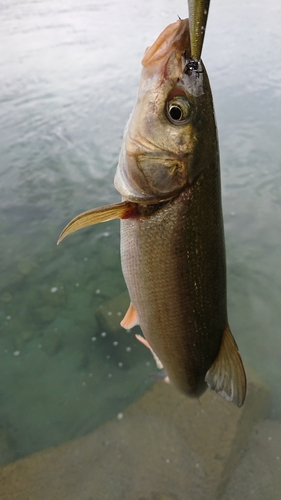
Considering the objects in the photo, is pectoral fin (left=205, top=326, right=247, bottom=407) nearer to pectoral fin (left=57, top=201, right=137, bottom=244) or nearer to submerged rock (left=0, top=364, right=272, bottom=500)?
pectoral fin (left=57, top=201, right=137, bottom=244)

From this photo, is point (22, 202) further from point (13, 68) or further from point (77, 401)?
A: point (13, 68)

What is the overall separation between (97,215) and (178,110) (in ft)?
1.53

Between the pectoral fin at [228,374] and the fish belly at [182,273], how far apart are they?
0.11ft

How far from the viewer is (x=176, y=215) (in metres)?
1.44

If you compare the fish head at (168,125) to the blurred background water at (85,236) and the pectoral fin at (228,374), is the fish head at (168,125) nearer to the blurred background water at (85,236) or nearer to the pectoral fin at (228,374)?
the pectoral fin at (228,374)

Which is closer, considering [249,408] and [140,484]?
[140,484]

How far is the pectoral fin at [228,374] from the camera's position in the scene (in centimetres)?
167

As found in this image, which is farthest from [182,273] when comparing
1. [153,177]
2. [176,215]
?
[153,177]

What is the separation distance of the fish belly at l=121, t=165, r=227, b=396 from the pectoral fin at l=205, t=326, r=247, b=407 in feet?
0.11

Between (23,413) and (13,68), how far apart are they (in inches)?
483

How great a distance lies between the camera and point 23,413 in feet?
11.4

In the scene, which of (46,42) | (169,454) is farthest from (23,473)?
(46,42)

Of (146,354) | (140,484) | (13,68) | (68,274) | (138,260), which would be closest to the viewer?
(138,260)

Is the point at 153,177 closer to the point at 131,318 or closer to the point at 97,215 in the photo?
the point at 97,215
